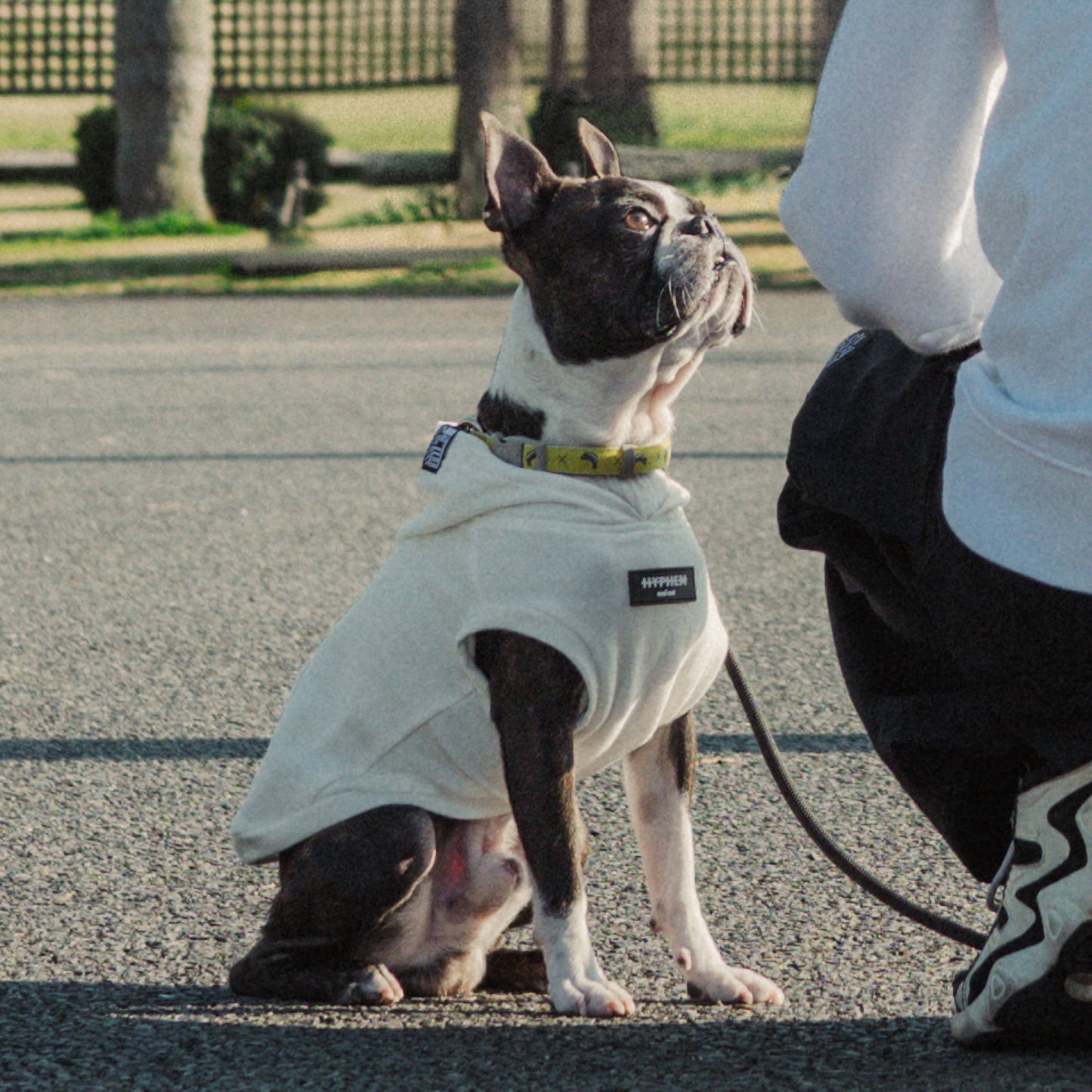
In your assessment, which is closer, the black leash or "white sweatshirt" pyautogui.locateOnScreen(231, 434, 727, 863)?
"white sweatshirt" pyautogui.locateOnScreen(231, 434, 727, 863)

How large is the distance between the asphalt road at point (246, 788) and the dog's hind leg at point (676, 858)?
5 cm

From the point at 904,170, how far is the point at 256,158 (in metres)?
16.5

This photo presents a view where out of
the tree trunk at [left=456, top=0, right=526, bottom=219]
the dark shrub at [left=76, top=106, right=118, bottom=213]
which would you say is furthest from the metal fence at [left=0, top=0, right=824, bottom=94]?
the tree trunk at [left=456, top=0, right=526, bottom=219]

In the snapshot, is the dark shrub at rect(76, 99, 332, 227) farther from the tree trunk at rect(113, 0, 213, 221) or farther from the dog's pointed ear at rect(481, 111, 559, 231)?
the dog's pointed ear at rect(481, 111, 559, 231)

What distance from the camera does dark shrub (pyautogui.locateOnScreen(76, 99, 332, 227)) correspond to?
1800 centimetres

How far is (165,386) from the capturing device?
897 cm

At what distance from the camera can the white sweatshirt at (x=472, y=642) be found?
249 centimetres

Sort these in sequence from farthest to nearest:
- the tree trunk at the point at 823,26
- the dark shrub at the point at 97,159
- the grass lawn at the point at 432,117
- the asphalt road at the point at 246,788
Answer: the grass lawn at the point at 432,117, the dark shrub at the point at 97,159, the tree trunk at the point at 823,26, the asphalt road at the point at 246,788

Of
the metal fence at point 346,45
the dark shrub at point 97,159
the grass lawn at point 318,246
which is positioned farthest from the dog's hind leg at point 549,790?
the metal fence at point 346,45

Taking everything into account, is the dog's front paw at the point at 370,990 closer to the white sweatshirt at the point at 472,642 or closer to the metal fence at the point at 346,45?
the white sweatshirt at the point at 472,642

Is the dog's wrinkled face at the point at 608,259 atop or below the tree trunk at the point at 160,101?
atop

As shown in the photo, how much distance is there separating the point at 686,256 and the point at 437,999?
3.85ft

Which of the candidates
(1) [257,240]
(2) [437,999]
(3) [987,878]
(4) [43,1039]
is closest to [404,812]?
(2) [437,999]

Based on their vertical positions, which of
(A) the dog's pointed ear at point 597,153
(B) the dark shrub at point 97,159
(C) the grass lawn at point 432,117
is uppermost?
(A) the dog's pointed ear at point 597,153
